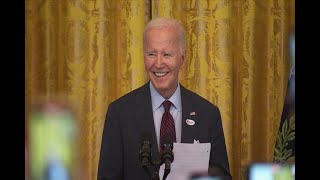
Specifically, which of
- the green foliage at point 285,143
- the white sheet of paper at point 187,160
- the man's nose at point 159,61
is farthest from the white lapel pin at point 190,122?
the green foliage at point 285,143

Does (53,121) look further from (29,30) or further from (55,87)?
(29,30)

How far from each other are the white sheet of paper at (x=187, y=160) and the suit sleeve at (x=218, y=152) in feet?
0.23

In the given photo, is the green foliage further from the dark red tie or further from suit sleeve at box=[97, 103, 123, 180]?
suit sleeve at box=[97, 103, 123, 180]

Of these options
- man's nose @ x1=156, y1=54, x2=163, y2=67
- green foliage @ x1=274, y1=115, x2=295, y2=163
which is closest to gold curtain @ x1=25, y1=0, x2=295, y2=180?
green foliage @ x1=274, y1=115, x2=295, y2=163

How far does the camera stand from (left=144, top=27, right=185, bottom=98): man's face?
207 cm

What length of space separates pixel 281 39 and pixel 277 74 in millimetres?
179

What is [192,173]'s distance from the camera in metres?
2.06

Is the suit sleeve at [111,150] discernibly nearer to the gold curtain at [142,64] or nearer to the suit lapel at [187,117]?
the gold curtain at [142,64]

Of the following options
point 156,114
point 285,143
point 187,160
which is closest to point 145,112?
point 156,114

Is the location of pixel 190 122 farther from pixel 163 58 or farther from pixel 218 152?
pixel 163 58

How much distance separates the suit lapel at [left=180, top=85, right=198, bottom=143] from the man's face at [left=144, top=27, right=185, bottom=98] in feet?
0.26

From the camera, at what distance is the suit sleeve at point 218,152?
215 centimetres

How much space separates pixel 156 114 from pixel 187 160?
279 mm
